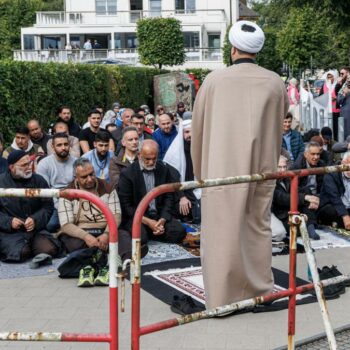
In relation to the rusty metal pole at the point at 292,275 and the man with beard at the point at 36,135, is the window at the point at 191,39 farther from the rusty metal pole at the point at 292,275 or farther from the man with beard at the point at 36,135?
the rusty metal pole at the point at 292,275

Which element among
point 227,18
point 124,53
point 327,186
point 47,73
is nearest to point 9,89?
point 47,73

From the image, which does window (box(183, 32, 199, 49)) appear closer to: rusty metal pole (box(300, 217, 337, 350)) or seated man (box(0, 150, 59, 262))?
seated man (box(0, 150, 59, 262))

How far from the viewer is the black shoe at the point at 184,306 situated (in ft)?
18.7

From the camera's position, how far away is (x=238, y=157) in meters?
5.25

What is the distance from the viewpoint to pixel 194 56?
6178 cm

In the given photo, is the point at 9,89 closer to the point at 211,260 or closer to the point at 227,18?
the point at 211,260

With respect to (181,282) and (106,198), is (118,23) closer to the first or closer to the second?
(106,198)

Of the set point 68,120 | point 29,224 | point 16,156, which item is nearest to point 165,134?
point 68,120

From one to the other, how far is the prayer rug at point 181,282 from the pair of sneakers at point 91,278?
0.36 m

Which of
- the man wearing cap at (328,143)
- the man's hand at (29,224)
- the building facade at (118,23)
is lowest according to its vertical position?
the man's hand at (29,224)

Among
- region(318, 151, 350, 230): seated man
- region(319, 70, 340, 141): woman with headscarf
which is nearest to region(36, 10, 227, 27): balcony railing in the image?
region(319, 70, 340, 141): woman with headscarf

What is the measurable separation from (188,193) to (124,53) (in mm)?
53056

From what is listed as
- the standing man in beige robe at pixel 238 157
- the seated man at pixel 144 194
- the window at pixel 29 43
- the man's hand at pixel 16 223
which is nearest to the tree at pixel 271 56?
the window at pixel 29 43

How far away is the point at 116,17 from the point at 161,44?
1790 cm
